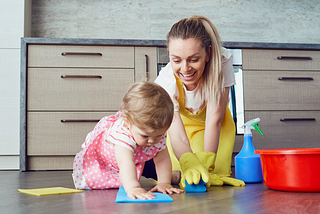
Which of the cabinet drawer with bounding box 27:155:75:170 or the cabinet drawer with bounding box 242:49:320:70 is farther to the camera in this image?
the cabinet drawer with bounding box 242:49:320:70

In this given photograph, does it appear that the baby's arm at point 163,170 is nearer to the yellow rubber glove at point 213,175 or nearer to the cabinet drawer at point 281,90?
the yellow rubber glove at point 213,175

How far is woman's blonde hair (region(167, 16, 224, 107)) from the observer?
1.18 metres

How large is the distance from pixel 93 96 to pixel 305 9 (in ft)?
7.09

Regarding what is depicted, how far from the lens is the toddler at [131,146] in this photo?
2.88ft

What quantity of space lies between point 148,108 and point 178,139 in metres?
0.40

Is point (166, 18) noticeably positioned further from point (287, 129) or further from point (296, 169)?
point (296, 169)

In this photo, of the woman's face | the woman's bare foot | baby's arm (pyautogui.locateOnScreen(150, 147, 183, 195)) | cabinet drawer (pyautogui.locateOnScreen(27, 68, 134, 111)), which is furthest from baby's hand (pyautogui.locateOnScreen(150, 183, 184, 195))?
cabinet drawer (pyautogui.locateOnScreen(27, 68, 134, 111))

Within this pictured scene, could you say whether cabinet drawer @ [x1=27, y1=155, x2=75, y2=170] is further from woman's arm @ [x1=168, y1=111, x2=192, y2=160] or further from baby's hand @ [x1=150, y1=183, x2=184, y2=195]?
baby's hand @ [x1=150, y1=183, x2=184, y2=195]

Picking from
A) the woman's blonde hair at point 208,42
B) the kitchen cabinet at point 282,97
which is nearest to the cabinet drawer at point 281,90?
the kitchen cabinet at point 282,97

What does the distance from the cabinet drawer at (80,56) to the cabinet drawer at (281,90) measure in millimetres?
894

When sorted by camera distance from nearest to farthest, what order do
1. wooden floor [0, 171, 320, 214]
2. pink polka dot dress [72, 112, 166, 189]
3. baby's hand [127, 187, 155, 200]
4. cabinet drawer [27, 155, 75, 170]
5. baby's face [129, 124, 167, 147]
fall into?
1. wooden floor [0, 171, 320, 214]
2. baby's hand [127, 187, 155, 200]
3. baby's face [129, 124, 167, 147]
4. pink polka dot dress [72, 112, 166, 189]
5. cabinet drawer [27, 155, 75, 170]

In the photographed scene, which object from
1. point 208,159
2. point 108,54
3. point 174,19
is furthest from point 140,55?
point 208,159

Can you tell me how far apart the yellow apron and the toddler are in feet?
1.29

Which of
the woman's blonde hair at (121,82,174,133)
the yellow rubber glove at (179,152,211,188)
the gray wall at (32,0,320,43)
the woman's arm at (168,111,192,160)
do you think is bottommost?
the yellow rubber glove at (179,152,211,188)
